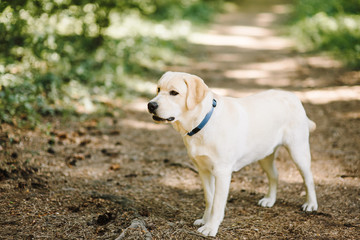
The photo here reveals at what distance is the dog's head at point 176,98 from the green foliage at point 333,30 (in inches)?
341

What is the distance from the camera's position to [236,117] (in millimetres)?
3602

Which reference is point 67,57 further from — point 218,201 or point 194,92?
point 218,201

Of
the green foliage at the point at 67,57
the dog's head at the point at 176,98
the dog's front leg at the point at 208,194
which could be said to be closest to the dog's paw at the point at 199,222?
the dog's front leg at the point at 208,194

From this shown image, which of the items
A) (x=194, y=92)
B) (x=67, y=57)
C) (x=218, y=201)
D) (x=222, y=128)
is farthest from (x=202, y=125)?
(x=67, y=57)

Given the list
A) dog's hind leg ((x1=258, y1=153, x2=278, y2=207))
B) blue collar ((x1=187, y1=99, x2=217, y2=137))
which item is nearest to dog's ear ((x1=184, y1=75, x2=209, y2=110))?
blue collar ((x1=187, y1=99, x2=217, y2=137))

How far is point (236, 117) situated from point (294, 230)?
1330mm

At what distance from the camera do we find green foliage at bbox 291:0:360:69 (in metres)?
11.3

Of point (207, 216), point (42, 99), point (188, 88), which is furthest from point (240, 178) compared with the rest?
point (42, 99)

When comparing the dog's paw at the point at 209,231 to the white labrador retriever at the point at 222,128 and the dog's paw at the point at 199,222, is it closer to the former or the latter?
the white labrador retriever at the point at 222,128

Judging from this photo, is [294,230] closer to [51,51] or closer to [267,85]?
[51,51]

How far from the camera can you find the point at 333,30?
13.0 metres

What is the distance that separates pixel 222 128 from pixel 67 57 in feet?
20.7

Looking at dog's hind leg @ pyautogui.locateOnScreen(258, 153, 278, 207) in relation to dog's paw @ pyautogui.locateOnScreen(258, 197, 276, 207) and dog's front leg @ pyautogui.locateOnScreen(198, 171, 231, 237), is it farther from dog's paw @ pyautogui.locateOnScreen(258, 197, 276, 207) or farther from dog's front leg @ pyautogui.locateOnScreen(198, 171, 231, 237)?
dog's front leg @ pyautogui.locateOnScreen(198, 171, 231, 237)

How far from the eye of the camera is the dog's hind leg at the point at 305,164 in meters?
4.04
